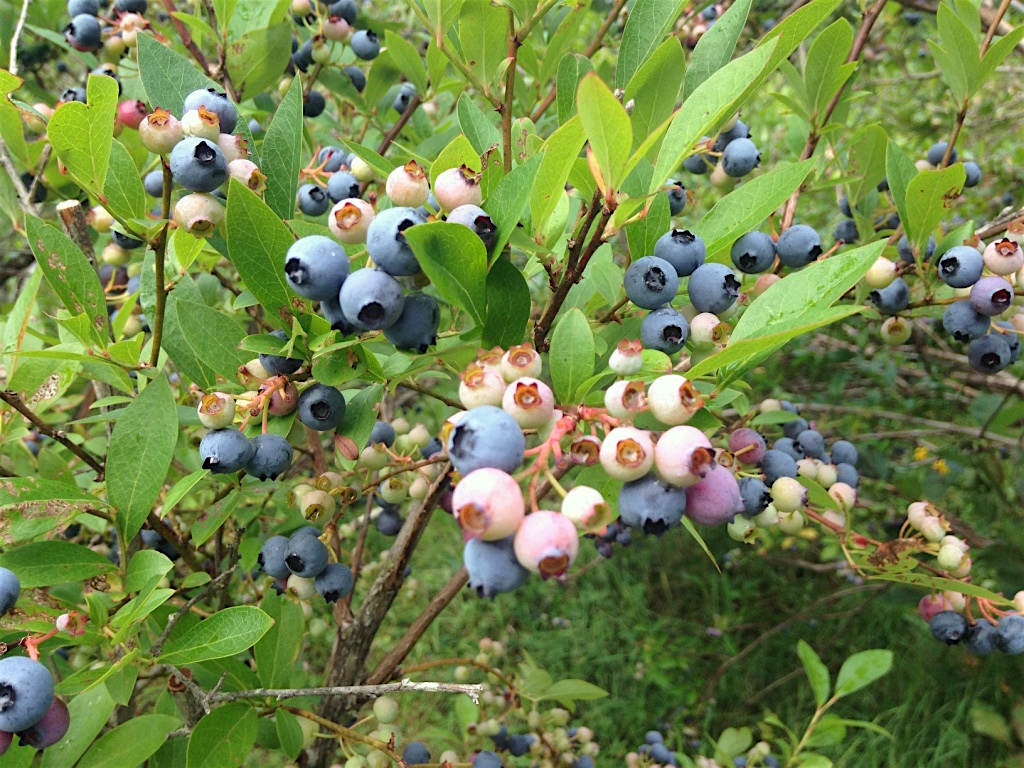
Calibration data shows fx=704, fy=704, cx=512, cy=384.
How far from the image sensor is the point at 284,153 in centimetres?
103

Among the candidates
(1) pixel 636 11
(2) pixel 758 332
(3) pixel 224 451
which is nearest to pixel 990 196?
(1) pixel 636 11

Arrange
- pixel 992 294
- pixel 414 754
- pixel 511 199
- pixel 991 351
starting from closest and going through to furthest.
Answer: pixel 511 199 → pixel 992 294 → pixel 991 351 → pixel 414 754

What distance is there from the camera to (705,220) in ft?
3.60

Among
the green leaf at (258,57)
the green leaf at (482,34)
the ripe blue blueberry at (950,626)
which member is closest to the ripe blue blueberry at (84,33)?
the green leaf at (258,57)

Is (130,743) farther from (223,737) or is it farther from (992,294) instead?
(992,294)

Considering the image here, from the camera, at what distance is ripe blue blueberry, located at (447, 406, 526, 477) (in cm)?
66

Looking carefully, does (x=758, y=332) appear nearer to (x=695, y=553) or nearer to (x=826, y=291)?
(x=826, y=291)

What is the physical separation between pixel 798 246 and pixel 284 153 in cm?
91

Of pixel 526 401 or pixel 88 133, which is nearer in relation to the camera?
pixel 526 401

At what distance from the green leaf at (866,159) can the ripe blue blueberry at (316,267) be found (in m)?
1.23

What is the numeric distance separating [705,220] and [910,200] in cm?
49

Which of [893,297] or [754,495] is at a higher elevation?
[893,297]

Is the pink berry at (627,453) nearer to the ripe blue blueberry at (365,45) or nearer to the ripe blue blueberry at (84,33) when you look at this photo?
the ripe blue blueberry at (365,45)

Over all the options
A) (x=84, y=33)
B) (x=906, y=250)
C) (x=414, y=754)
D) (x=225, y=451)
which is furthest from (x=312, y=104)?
(x=414, y=754)
